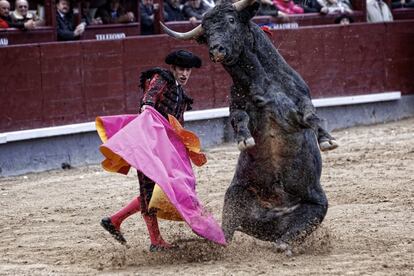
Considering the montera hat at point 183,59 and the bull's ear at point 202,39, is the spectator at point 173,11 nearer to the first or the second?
the montera hat at point 183,59

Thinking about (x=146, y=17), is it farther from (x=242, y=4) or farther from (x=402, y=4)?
(x=242, y=4)

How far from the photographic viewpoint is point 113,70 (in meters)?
11.4

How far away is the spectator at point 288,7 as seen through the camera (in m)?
13.4

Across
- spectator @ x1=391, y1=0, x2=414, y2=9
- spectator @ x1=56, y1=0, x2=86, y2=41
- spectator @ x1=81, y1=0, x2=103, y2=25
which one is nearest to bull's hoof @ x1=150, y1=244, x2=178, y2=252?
spectator @ x1=56, y1=0, x2=86, y2=41

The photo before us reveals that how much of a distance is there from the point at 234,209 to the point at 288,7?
743cm

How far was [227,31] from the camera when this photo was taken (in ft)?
20.2

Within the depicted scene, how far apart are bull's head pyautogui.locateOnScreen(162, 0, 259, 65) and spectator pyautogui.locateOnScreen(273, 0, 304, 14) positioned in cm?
714

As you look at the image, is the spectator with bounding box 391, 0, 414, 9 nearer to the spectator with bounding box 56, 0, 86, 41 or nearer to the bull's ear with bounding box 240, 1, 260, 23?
the spectator with bounding box 56, 0, 86, 41

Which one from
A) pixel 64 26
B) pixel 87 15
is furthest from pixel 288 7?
pixel 64 26

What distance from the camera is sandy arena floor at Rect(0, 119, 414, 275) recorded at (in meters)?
6.12

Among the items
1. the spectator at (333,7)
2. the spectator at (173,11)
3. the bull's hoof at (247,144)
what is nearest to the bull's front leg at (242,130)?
the bull's hoof at (247,144)

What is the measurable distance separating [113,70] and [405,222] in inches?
190

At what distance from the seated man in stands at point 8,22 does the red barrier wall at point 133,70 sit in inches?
9.3

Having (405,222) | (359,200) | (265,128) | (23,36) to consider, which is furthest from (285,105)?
(23,36)
